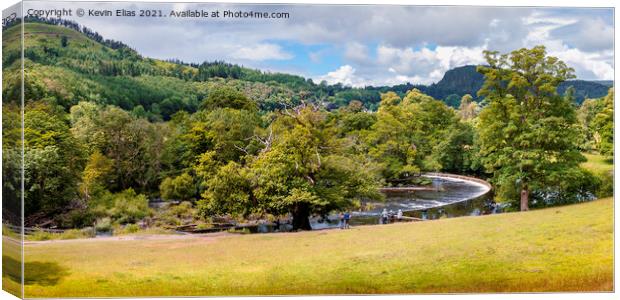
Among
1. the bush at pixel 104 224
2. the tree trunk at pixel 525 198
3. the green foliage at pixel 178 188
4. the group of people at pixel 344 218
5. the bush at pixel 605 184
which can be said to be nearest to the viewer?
the bush at pixel 104 224

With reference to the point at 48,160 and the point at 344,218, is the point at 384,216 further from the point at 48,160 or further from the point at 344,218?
the point at 48,160

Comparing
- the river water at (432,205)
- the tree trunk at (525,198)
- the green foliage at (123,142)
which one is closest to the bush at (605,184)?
the tree trunk at (525,198)

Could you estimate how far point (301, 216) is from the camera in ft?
64.4

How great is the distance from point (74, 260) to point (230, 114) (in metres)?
5.84

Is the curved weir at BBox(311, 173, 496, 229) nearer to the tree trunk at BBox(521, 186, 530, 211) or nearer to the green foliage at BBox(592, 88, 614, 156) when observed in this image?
the tree trunk at BBox(521, 186, 530, 211)

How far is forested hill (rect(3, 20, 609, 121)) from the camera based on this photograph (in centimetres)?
1769

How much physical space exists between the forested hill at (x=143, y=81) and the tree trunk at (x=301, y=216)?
3.03 m

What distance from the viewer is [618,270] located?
18.8 meters

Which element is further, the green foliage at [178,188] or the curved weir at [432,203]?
the curved weir at [432,203]

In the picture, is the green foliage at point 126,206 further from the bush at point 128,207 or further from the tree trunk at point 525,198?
the tree trunk at point 525,198

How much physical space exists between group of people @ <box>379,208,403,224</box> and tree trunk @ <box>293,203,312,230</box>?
87.0 inches

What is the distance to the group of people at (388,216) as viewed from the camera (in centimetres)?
1989

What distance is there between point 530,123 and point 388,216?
503 cm

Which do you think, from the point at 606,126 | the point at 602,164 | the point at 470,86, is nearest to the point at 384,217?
the point at 470,86
